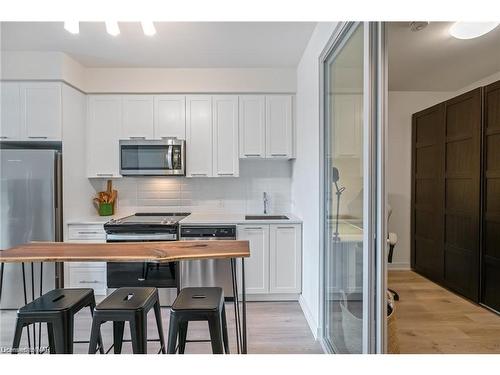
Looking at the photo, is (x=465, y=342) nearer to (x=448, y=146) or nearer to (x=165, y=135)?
(x=448, y=146)

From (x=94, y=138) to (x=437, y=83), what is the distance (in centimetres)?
445

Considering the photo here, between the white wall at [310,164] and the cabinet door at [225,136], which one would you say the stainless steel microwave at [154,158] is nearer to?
the cabinet door at [225,136]

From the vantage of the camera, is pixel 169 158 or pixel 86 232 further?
pixel 169 158

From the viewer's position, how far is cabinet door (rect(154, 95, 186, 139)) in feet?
12.0

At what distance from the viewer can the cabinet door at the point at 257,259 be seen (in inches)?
131

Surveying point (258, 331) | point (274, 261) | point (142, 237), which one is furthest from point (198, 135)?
point (258, 331)

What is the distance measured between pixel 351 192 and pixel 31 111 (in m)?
3.34

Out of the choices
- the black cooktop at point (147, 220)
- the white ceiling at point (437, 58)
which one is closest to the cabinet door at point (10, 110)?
the black cooktop at point (147, 220)

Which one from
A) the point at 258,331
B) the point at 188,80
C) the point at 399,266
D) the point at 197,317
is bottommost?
the point at 258,331

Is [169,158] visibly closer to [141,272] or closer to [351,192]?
[141,272]

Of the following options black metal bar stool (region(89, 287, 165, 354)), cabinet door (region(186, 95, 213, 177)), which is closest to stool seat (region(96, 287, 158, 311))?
black metal bar stool (region(89, 287, 165, 354))

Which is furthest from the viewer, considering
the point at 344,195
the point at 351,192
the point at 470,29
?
the point at 470,29

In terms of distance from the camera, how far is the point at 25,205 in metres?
3.08
